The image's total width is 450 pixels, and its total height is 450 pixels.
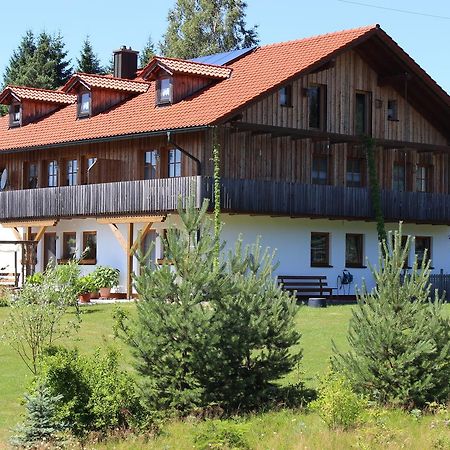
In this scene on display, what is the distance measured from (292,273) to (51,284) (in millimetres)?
18037

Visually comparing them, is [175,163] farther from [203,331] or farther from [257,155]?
[203,331]

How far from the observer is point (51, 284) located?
17.5 metres

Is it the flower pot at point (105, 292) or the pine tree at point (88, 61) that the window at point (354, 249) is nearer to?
the flower pot at point (105, 292)

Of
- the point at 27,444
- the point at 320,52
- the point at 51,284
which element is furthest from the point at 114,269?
the point at 27,444

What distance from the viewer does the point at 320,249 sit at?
118 ft

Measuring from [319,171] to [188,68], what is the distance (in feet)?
18.2

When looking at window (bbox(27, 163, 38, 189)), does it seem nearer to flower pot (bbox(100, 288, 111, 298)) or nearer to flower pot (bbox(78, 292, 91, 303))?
flower pot (bbox(100, 288, 111, 298))

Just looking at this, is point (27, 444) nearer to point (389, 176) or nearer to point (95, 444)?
point (95, 444)

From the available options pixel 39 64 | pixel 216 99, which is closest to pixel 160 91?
pixel 216 99

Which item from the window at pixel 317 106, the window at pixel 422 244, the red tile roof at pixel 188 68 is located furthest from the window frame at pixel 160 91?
the window at pixel 422 244

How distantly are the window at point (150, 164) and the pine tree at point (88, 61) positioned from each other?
29357 millimetres

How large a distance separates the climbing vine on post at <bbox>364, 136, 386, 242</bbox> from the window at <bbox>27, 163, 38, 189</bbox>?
1242cm

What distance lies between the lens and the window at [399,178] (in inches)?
1519

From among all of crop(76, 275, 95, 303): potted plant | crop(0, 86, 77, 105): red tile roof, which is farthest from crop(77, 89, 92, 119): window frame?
crop(76, 275, 95, 303): potted plant
